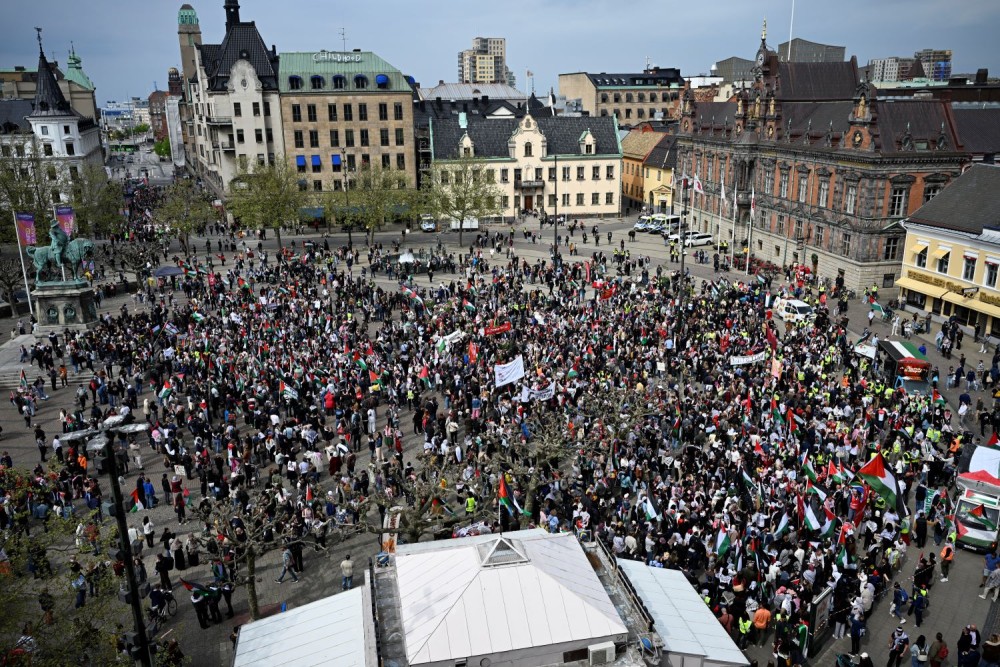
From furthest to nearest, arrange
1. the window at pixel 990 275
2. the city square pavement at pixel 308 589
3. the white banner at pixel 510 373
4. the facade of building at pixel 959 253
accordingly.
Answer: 1. the facade of building at pixel 959 253
2. the window at pixel 990 275
3. the white banner at pixel 510 373
4. the city square pavement at pixel 308 589

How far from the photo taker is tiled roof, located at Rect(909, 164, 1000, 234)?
4225cm

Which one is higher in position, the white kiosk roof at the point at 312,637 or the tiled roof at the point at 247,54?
the tiled roof at the point at 247,54

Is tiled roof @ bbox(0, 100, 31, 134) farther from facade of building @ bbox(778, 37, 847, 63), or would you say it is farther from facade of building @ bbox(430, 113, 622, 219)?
facade of building @ bbox(778, 37, 847, 63)

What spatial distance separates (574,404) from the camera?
30.0m

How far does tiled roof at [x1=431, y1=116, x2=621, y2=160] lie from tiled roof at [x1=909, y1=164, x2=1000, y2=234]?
3809 cm

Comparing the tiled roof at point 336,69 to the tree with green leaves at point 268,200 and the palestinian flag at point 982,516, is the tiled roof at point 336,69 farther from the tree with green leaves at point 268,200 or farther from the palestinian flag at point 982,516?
the palestinian flag at point 982,516

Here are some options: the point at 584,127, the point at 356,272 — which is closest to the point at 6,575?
the point at 356,272

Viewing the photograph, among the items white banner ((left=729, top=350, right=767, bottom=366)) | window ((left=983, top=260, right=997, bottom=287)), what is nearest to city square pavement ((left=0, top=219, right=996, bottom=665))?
white banner ((left=729, top=350, right=767, bottom=366))

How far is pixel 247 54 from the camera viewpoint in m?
76.5

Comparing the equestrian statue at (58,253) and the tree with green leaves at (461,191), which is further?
the tree with green leaves at (461,191)

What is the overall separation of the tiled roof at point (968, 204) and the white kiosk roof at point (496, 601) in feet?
126

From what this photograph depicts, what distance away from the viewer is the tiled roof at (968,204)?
42250 mm

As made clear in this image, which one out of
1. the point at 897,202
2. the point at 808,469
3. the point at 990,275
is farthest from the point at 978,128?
the point at 808,469

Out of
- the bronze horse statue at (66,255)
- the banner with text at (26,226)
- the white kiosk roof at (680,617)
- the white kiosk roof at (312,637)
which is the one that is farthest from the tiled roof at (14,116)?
the white kiosk roof at (680,617)
